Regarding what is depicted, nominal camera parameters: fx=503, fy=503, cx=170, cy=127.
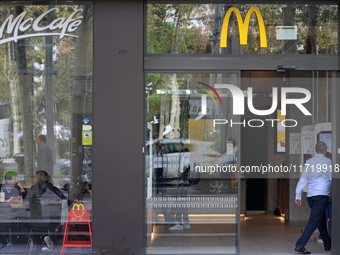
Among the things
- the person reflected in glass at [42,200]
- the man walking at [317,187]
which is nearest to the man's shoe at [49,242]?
the person reflected in glass at [42,200]

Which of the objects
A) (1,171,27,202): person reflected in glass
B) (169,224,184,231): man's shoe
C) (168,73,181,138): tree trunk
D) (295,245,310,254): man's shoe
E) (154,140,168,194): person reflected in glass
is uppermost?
(168,73,181,138): tree trunk

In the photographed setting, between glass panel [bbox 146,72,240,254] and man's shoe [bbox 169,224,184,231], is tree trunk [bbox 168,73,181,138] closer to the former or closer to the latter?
glass panel [bbox 146,72,240,254]

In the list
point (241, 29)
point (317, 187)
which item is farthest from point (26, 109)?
point (317, 187)

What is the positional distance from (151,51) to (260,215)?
5357mm

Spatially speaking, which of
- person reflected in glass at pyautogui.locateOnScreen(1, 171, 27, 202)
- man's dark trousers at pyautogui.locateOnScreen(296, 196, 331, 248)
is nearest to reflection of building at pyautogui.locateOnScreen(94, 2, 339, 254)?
man's dark trousers at pyautogui.locateOnScreen(296, 196, 331, 248)

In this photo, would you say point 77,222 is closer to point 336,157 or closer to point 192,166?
point 192,166

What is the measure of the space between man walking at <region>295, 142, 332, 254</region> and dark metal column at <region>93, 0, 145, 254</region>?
8.67 feet

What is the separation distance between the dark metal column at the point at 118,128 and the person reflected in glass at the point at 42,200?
0.85m

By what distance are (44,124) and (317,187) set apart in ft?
14.8

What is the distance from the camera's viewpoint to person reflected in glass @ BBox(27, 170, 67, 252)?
314 inches

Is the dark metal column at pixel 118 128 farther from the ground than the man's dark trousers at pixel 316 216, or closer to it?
farther from the ground

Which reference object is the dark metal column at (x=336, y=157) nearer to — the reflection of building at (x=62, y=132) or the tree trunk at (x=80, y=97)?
the tree trunk at (x=80, y=97)

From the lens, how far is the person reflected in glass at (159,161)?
791 centimetres

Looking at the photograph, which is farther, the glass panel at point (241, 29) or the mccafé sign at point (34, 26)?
the mccafé sign at point (34, 26)
